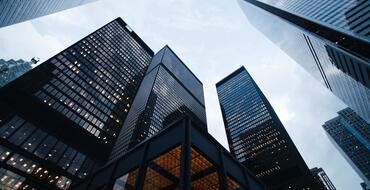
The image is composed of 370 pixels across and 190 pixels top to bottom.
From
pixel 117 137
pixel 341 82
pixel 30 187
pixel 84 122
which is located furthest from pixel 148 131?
pixel 341 82

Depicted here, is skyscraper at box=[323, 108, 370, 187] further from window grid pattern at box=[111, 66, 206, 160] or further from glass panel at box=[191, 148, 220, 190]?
glass panel at box=[191, 148, 220, 190]

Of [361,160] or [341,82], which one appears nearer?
[341,82]

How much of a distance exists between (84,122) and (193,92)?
8987 cm

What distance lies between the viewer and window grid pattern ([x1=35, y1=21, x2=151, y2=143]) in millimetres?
76562

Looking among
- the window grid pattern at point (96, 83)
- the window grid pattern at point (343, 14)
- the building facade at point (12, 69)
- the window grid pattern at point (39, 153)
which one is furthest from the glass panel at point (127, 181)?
the building facade at point (12, 69)

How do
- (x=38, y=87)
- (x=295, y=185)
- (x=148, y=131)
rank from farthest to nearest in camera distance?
1. (x=295, y=185)
2. (x=148, y=131)
3. (x=38, y=87)

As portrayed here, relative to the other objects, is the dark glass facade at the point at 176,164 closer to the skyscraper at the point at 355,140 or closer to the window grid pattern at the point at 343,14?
the window grid pattern at the point at 343,14

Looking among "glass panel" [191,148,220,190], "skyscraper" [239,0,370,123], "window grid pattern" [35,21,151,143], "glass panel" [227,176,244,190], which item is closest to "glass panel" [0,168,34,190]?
"window grid pattern" [35,21,151,143]

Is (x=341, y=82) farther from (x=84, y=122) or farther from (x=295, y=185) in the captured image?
(x=84, y=122)

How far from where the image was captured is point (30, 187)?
170 ft

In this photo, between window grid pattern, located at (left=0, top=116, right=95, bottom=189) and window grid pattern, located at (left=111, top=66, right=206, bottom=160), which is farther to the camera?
window grid pattern, located at (left=111, top=66, right=206, bottom=160)

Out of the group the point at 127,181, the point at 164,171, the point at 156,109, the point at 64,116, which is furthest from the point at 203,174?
the point at 156,109

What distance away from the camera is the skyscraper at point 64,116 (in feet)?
178

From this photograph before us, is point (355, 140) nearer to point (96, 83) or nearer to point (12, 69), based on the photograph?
point (96, 83)
